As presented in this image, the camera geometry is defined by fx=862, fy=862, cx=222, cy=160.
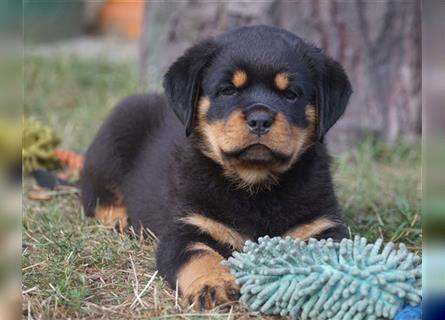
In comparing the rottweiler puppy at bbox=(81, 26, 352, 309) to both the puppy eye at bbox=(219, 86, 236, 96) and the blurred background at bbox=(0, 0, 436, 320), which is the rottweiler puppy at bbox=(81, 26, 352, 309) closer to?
the puppy eye at bbox=(219, 86, 236, 96)

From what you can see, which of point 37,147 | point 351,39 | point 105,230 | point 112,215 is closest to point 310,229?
point 105,230

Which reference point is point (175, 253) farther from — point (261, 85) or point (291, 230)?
point (261, 85)

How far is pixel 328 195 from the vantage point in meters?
3.48

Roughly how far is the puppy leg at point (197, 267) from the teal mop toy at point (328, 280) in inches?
2.7

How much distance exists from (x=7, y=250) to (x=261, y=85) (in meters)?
1.42

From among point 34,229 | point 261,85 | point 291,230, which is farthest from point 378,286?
point 34,229

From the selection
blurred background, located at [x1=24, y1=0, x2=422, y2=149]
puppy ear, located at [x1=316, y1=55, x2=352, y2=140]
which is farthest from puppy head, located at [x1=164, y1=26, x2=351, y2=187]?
blurred background, located at [x1=24, y1=0, x2=422, y2=149]

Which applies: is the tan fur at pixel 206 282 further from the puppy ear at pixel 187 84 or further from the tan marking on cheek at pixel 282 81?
the tan marking on cheek at pixel 282 81

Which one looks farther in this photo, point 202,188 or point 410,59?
point 410,59

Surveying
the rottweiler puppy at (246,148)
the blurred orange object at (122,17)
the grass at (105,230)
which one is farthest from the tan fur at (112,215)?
the blurred orange object at (122,17)

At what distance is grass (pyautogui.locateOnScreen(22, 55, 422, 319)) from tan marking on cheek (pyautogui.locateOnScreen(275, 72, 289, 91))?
33.9 inches

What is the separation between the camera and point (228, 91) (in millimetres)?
3303

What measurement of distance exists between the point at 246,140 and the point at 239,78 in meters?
0.28

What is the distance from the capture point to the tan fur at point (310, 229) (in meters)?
3.33
